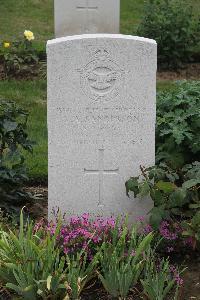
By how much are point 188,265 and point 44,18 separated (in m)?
8.38

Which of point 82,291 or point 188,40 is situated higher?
point 188,40

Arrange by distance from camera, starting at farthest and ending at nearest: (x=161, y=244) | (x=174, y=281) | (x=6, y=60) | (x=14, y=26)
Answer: (x=14, y=26) < (x=6, y=60) < (x=161, y=244) < (x=174, y=281)

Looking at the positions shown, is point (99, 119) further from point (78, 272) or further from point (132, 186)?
point (78, 272)

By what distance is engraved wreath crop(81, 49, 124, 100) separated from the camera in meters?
4.75

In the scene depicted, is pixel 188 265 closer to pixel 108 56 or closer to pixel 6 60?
pixel 108 56

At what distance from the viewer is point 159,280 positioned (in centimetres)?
414

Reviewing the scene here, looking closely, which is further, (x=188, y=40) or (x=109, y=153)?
(x=188, y=40)

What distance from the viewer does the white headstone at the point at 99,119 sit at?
474 centimetres

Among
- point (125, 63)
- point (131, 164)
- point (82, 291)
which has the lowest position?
Answer: point (82, 291)

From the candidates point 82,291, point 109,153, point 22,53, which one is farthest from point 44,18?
point 82,291

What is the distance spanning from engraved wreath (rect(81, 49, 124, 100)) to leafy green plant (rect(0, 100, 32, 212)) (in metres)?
0.80

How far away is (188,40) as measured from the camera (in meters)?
10.4

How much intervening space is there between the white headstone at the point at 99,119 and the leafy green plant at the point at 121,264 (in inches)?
24.0

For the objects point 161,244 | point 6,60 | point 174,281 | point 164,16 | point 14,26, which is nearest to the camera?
point 174,281
